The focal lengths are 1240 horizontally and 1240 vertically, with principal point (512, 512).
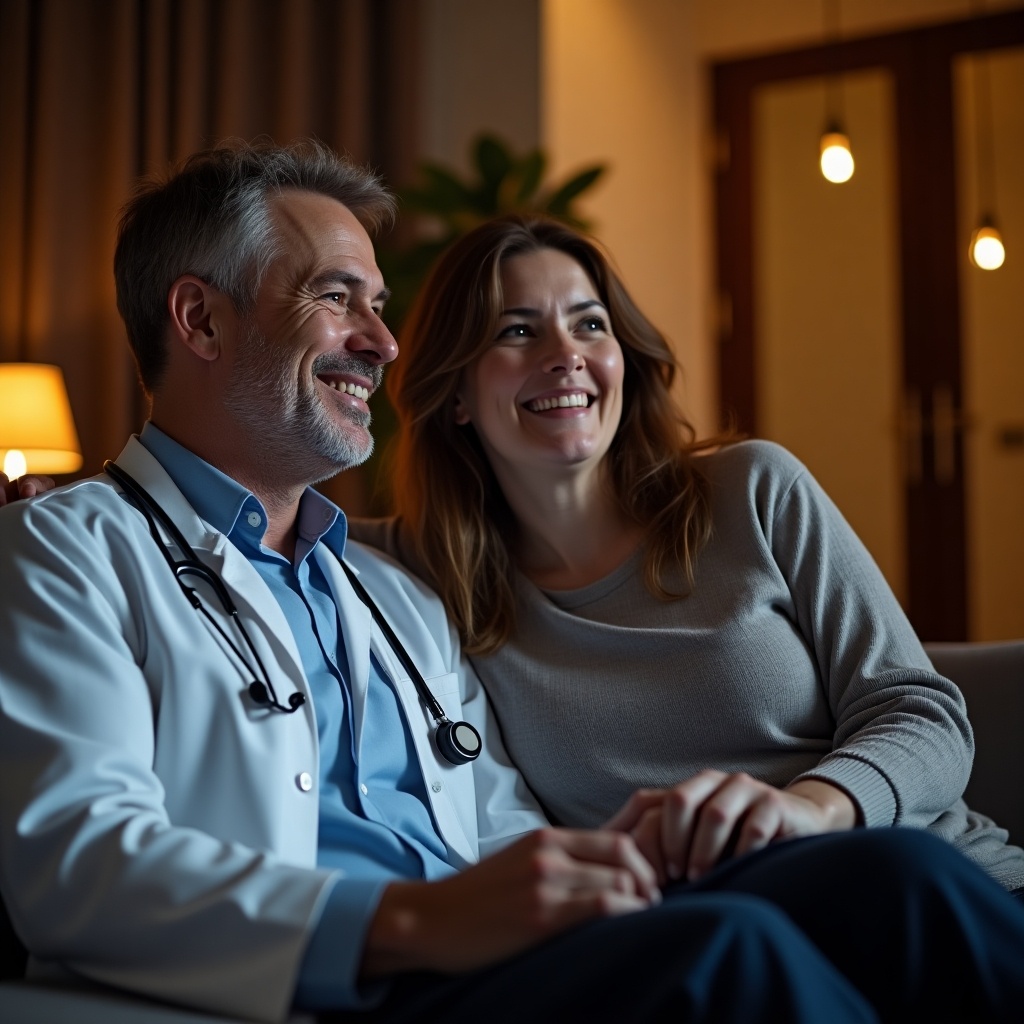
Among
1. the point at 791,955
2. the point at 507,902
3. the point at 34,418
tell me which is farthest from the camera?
the point at 34,418

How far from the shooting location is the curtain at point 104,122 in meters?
4.12

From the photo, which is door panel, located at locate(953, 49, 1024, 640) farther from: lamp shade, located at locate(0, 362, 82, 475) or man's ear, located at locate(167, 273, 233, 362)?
man's ear, located at locate(167, 273, 233, 362)

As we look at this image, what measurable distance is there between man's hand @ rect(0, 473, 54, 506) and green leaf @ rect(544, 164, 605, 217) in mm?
2605

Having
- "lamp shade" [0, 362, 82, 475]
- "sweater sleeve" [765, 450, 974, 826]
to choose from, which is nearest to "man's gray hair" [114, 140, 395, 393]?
"sweater sleeve" [765, 450, 974, 826]

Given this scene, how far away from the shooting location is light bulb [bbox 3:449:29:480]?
3.64 m

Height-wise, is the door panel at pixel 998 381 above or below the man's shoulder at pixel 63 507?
above

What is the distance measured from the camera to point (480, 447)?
2.19 metres

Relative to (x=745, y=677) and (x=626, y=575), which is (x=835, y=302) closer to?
(x=626, y=575)

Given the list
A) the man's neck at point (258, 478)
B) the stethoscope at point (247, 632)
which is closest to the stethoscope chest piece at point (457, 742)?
the stethoscope at point (247, 632)

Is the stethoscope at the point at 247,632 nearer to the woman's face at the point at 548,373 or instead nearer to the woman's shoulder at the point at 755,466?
the woman's face at the point at 548,373

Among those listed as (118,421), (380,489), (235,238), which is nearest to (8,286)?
(118,421)

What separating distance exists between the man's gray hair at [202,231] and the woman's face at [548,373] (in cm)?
38

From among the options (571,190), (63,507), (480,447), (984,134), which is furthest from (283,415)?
(984,134)

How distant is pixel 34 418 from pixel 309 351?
222 cm
